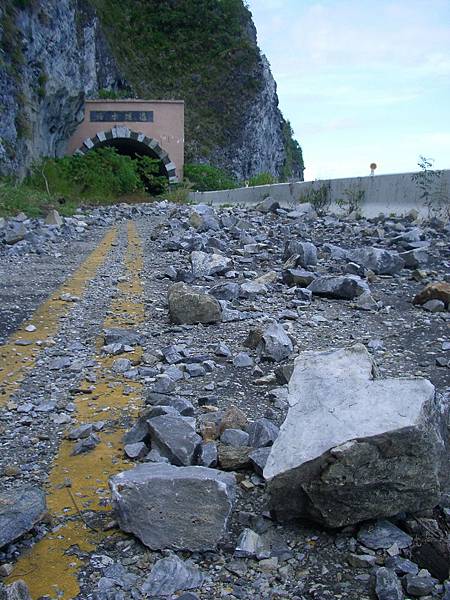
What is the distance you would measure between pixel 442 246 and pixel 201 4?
42022 millimetres

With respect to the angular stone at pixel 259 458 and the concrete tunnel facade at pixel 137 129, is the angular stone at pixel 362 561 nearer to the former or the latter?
the angular stone at pixel 259 458

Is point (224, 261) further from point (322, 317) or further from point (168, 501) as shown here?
point (168, 501)

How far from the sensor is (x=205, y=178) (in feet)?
117

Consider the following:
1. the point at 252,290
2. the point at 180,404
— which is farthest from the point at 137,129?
the point at 180,404

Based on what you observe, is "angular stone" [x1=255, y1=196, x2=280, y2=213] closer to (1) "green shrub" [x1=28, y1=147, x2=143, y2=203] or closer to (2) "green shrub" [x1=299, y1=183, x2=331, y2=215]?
(2) "green shrub" [x1=299, y1=183, x2=331, y2=215]

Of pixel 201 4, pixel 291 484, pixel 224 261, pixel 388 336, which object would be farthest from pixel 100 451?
pixel 201 4

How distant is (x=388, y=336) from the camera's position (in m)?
3.98

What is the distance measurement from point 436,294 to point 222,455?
2969 millimetres

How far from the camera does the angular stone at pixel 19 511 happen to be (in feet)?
5.75

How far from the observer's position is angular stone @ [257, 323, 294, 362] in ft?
11.3

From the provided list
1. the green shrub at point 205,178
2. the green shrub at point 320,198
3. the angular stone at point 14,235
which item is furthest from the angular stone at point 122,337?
the green shrub at point 205,178

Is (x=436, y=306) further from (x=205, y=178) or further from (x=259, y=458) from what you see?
(x=205, y=178)

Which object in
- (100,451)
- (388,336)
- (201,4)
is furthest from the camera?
(201,4)

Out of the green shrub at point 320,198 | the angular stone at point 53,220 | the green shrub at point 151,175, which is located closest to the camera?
the angular stone at point 53,220
